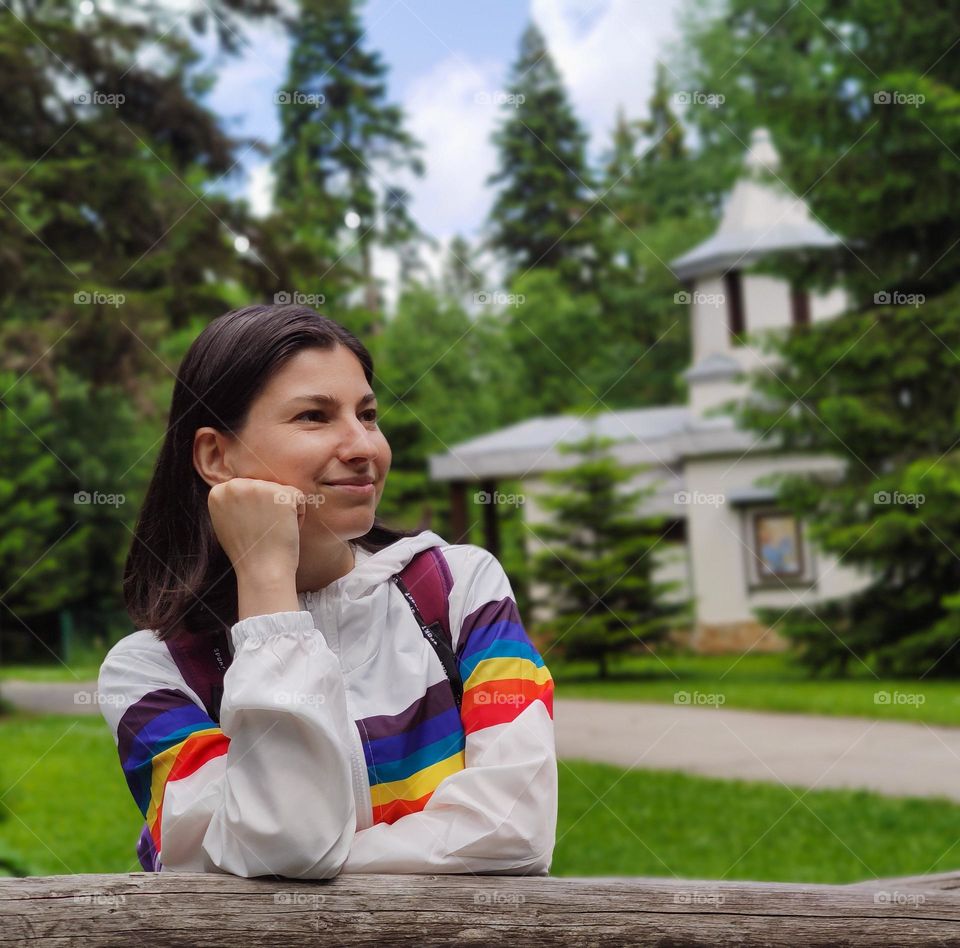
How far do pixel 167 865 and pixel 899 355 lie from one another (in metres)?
14.3

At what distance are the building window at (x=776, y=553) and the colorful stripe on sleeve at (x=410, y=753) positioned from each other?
1896 centimetres

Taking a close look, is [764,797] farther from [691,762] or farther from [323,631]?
[323,631]

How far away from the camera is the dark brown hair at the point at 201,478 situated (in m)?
1.85

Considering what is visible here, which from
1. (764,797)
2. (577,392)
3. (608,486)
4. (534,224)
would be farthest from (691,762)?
(534,224)

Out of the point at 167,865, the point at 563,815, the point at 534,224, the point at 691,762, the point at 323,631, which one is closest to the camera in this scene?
the point at 167,865

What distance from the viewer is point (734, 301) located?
20.8 metres

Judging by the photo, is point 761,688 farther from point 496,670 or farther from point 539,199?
point 539,199

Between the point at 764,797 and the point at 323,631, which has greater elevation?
the point at 323,631

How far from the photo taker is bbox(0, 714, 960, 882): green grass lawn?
20.7 feet

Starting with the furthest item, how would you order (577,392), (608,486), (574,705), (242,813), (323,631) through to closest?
(577,392) → (608,486) → (574,705) → (323,631) → (242,813)

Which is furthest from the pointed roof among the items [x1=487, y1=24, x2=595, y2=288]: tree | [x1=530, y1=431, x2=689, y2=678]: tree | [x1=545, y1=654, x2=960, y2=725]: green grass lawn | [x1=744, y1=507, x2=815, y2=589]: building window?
[x1=487, y1=24, x2=595, y2=288]: tree

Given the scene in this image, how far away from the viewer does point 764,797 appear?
25.9ft

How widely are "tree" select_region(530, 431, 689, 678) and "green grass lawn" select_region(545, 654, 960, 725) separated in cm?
63

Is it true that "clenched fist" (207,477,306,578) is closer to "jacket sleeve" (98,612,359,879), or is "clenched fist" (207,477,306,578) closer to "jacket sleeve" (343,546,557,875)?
"jacket sleeve" (98,612,359,879)
